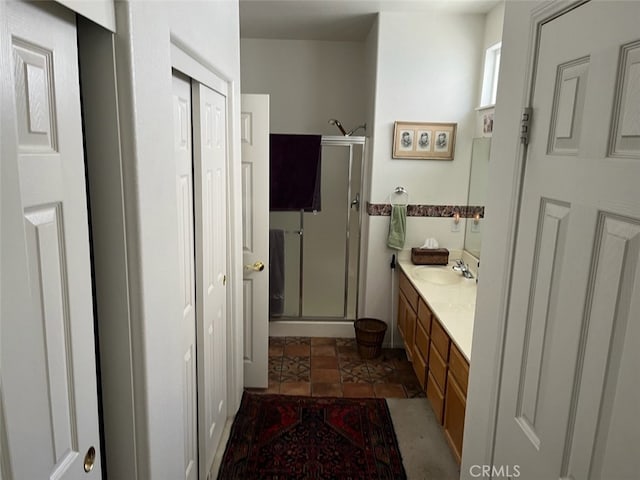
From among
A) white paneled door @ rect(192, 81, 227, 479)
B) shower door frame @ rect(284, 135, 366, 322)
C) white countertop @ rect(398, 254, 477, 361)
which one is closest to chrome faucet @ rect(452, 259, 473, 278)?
white countertop @ rect(398, 254, 477, 361)

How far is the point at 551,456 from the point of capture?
38.9 inches

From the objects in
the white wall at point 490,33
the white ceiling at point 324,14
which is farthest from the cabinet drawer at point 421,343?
the white ceiling at point 324,14

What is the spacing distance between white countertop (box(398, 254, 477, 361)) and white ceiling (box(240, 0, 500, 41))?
1.88m

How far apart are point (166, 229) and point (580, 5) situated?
45.2 inches

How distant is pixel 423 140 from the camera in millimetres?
3408

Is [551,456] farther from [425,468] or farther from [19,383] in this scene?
[425,468]

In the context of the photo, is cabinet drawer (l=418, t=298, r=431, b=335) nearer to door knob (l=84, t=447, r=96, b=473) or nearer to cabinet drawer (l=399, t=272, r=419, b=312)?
cabinet drawer (l=399, t=272, r=419, b=312)

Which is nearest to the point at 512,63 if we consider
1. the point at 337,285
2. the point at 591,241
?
the point at 591,241

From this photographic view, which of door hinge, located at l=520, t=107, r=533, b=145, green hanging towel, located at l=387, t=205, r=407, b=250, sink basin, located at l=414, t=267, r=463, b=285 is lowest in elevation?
sink basin, located at l=414, t=267, r=463, b=285

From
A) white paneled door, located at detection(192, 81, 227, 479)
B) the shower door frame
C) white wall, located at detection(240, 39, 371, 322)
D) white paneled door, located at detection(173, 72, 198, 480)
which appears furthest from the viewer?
white wall, located at detection(240, 39, 371, 322)

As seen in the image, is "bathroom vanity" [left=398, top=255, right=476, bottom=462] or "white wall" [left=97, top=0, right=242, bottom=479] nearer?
"white wall" [left=97, top=0, right=242, bottom=479]

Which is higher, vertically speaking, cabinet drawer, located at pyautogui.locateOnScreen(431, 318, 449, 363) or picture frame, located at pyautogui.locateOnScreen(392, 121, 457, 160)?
picture frame, located at pyautogui.locateOnScreen(392, 121, 457, 160)

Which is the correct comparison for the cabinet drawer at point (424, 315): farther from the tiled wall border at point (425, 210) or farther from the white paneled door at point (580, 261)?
the white paneled door at point (580, 261)

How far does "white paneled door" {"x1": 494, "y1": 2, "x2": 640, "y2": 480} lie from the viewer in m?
0.78
